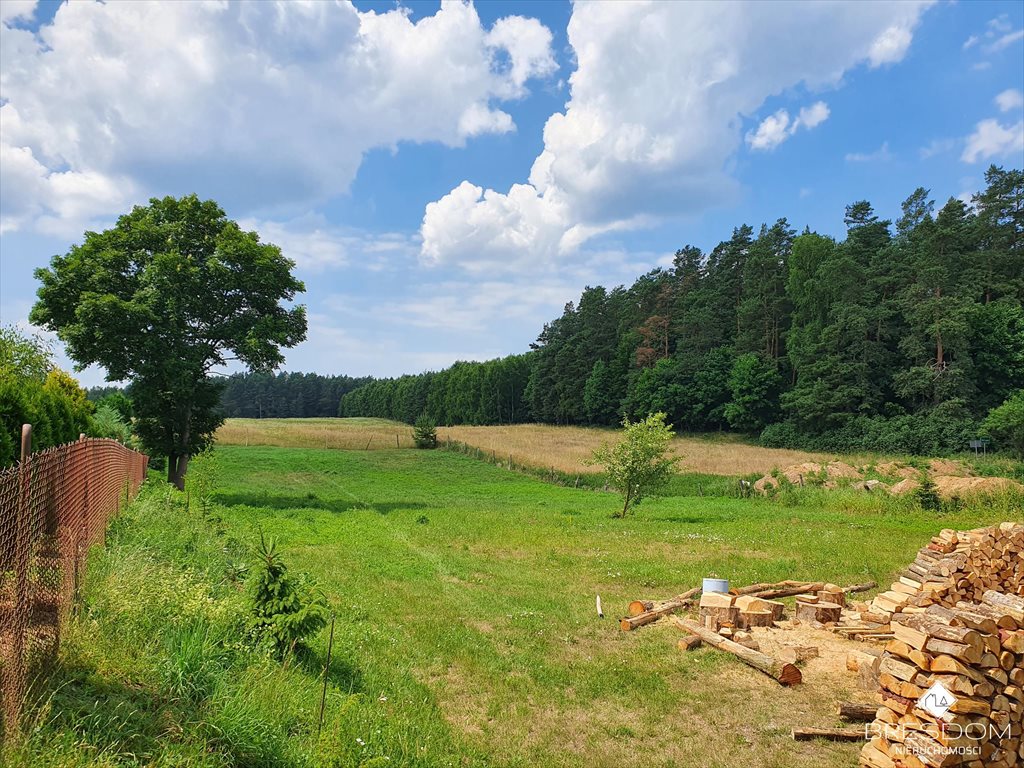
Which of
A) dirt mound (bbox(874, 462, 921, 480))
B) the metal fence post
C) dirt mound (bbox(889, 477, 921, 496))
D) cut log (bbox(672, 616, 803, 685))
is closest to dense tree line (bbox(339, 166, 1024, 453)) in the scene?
dirt mound (bbox(874, 462, 921, 480))

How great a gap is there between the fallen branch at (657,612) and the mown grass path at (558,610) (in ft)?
0.80

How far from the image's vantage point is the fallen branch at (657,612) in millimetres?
9352

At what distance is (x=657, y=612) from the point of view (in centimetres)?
976

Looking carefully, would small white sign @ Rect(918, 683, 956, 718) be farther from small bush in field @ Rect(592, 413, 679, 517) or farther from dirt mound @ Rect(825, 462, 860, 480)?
dirt mound @ Rect(825, 462, 860, 480)

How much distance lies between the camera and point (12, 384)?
10.5 m

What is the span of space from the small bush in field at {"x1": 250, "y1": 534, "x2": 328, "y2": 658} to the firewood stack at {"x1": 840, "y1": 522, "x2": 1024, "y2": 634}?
775 cm

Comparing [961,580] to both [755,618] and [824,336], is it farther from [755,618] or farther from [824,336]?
[824,336]

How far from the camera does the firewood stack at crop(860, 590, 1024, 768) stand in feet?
16.0

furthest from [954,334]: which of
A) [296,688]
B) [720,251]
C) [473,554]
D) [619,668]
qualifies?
[296,688]

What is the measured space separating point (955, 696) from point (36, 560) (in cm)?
781

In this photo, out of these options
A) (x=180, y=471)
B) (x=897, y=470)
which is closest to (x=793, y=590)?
(x=180, y=471)

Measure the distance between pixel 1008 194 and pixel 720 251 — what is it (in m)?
28.9

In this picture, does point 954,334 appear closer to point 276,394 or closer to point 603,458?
A: point 603,458

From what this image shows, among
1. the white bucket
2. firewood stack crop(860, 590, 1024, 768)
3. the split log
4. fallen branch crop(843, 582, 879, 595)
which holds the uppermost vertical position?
firewood stack crop(860, 590, 1024, 768)
